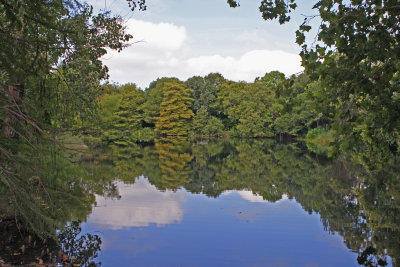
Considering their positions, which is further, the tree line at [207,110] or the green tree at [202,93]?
the green tree at [202,93]

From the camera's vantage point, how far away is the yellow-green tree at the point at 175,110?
48.3 m

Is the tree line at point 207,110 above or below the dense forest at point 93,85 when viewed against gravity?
above

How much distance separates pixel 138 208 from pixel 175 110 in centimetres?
3984

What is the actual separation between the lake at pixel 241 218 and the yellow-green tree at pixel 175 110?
3372 cm

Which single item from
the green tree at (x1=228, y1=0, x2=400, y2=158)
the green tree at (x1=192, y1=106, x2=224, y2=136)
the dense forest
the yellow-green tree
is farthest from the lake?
the yellow-green tree

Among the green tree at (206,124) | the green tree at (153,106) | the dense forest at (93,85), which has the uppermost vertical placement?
the green tree at (153,106)

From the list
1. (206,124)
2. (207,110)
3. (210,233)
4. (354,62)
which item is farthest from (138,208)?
(207,110)

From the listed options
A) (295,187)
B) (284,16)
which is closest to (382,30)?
(284,16)

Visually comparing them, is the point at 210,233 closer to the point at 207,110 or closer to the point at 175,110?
the point at 175,110

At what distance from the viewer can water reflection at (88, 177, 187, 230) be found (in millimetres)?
7805

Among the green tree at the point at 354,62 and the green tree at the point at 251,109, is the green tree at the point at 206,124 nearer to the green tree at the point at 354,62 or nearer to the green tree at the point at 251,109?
the green tree at the point at 251,109

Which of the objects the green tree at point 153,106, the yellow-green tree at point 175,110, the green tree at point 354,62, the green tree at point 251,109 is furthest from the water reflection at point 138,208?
the green tree at point 153,106

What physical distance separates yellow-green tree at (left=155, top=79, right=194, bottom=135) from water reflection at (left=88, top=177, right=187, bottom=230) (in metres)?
36.9

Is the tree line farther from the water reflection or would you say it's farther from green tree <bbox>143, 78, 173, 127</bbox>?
the water reflection
